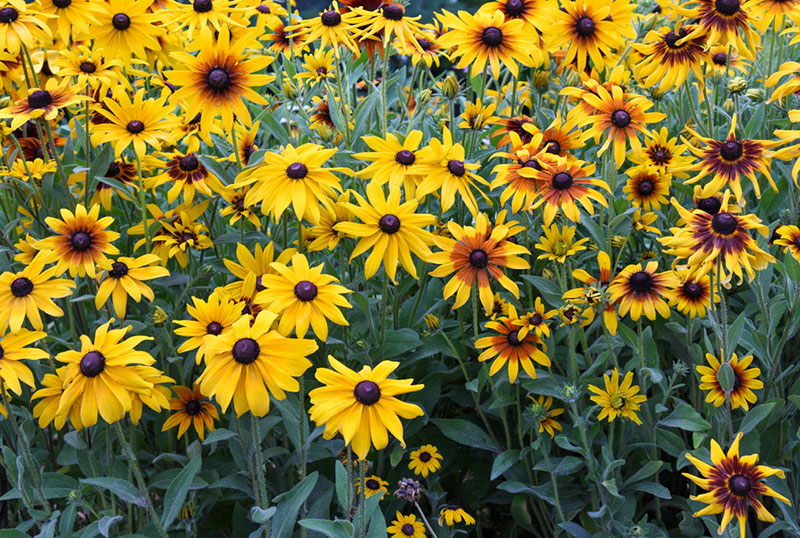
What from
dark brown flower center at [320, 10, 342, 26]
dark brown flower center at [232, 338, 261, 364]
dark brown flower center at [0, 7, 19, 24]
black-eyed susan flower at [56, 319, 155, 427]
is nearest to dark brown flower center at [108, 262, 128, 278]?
black-eyed susan flower at [56, 319, 155, 427]

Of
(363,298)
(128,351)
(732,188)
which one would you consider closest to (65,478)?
(128,351)

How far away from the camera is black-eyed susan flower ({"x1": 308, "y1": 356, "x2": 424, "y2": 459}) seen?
1.07 meters

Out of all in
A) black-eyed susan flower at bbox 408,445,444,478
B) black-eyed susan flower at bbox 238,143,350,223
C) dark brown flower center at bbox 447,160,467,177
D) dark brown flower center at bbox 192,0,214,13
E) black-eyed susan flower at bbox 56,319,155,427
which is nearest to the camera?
black-eyed susan flower at bbox 56,319,155,427

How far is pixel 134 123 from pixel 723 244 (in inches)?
49.7

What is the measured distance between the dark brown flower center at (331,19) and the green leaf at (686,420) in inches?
46.4

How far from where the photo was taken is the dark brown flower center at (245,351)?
1.08 metres

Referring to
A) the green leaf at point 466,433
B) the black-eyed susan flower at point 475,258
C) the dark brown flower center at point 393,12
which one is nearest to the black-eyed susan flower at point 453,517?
the green leaf at point 466,433

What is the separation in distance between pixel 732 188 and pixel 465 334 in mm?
708

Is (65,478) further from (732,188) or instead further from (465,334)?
(732,188)

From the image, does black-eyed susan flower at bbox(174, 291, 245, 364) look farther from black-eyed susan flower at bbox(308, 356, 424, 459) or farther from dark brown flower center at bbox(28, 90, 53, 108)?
dark brown flower center at bbox(28, 90, 53, 108)

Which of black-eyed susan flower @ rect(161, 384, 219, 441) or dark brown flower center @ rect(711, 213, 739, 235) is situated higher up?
dark brown flower center @ rect(711, 213, 739, 235)

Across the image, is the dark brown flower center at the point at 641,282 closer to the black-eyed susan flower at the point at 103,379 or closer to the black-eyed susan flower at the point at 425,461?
the black-eyed susan flower at the point at 425,461

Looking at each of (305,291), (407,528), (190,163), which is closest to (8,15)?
(190,163)

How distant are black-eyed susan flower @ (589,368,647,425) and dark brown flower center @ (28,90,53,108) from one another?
138 cm
